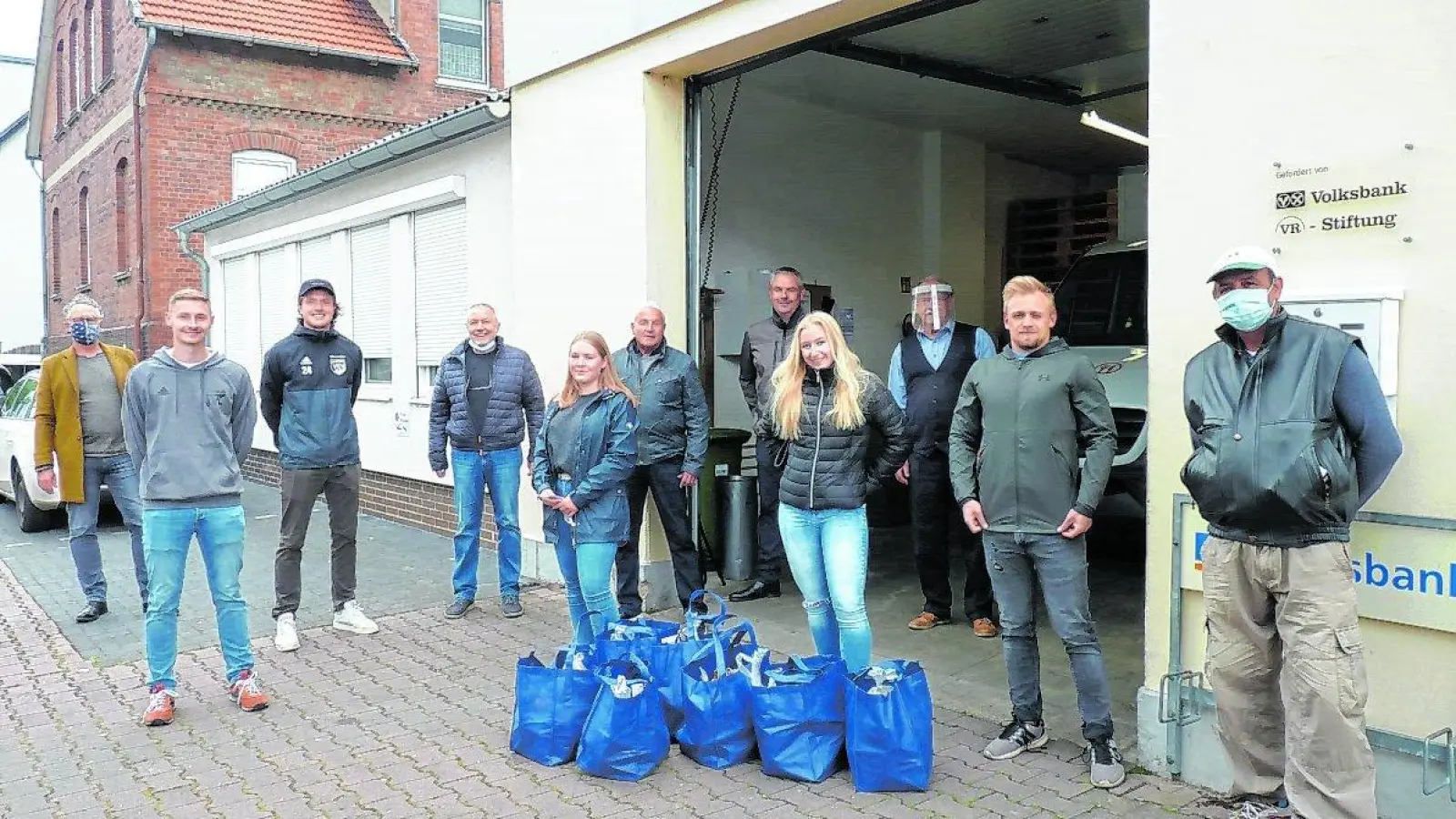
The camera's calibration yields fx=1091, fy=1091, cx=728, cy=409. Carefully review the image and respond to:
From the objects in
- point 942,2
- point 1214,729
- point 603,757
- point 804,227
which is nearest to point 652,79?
point 942,2

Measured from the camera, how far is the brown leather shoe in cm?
656

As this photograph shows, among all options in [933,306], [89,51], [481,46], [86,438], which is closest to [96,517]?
[86,438]

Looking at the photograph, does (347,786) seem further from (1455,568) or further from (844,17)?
(844,17)

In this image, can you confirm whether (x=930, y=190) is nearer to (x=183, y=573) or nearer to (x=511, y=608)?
(x=511, y=608)

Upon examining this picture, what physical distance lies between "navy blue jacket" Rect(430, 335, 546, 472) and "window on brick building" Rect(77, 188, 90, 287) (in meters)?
18.3

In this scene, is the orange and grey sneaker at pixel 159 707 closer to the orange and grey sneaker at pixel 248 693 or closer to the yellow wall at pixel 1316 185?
the orange and grey sneaker at pixel 248 693

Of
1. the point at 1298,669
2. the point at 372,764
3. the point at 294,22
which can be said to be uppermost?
the point at 294,22

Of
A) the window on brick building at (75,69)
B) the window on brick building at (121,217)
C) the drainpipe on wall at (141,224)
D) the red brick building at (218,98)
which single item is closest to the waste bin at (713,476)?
the red brick building at (218,98)

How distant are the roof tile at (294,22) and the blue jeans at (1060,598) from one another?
55.5ft

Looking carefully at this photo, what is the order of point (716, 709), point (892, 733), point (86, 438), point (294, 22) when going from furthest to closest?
point (294, 22) → point (86, 438) → point (716, 709) → point (892, 733)

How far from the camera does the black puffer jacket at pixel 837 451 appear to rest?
4766mm

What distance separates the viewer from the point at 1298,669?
3.47m

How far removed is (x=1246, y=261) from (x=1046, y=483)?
3.73 ft

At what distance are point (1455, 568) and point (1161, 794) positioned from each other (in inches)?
52.6
